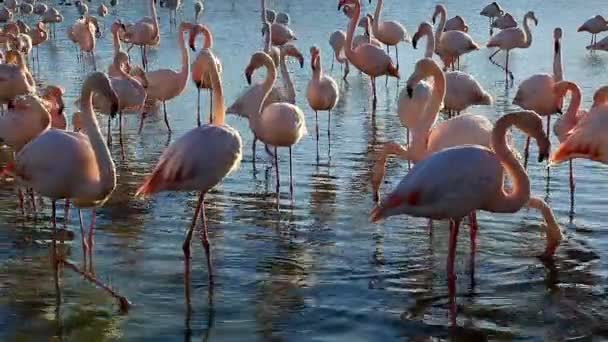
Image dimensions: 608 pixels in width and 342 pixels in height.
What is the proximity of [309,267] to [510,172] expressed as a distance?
1.70 meters

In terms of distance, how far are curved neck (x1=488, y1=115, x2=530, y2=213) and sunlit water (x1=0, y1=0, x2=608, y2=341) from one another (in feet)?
2.19

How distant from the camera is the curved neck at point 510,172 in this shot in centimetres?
562

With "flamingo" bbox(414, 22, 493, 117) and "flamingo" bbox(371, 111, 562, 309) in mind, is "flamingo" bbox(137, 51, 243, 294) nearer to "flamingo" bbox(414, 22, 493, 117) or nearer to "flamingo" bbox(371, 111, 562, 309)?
"flamingo" bbox(371, 111, 562, 309)

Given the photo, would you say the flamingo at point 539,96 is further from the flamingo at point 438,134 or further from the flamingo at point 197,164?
the flamingo at point 197,164

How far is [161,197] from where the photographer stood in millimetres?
8570

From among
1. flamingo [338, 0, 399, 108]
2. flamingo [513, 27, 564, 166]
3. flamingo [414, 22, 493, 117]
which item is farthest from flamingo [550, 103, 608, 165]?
flamingo [338, 0, 399, 108]

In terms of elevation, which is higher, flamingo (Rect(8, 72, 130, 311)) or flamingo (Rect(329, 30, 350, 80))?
flamingo (Rect(329, 30, 350, 80))

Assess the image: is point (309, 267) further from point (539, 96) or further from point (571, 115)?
point (539, 96)

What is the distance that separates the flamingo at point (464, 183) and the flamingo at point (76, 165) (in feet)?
5.95

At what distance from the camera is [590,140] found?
6883 mm

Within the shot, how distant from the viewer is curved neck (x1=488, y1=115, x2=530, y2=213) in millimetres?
5625

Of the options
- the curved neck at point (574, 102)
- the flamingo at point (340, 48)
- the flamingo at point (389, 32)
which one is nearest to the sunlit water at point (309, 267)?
the curved neck at point (574, 102)

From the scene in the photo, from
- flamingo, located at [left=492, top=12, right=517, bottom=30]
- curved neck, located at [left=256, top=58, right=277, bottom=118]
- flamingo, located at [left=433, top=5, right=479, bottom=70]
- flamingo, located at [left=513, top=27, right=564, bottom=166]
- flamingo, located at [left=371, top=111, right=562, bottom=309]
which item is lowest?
flamingo, located at [left=371, top=111, right=562, bottom=309]

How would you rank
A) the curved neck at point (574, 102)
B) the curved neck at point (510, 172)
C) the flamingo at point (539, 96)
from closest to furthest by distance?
the curved neck at point (510, 172) → the curved neck at point (574, 102) → the flamingo at point (539, 96)
